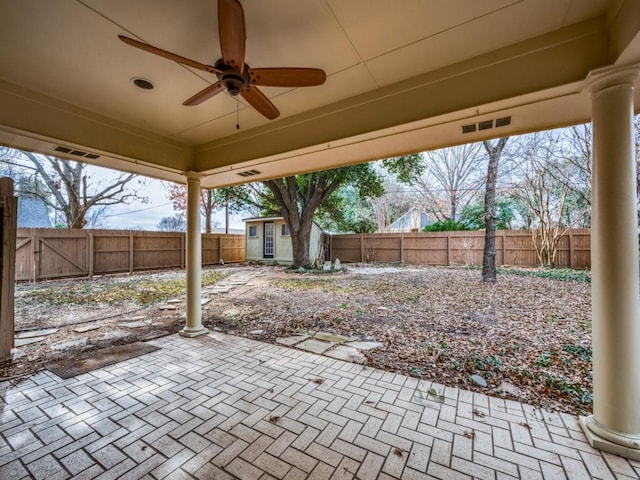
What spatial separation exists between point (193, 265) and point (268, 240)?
1126 centimetres

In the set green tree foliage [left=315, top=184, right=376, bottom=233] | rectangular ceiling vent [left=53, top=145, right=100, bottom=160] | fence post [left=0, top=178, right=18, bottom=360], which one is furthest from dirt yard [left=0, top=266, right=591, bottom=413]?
green tree foliage [left=315, top=184, right=376, bottom=233]

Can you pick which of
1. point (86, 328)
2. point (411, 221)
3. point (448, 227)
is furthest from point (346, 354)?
point (411, 221)

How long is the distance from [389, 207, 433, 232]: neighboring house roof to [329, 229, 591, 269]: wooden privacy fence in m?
6.71

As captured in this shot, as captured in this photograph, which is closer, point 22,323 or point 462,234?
point 22,323

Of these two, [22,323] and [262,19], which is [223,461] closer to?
[262,19]

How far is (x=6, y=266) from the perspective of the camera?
3.07m

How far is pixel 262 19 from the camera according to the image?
178cm

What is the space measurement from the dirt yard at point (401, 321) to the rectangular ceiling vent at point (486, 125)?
7.81ft

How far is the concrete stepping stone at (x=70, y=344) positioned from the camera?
353 cm

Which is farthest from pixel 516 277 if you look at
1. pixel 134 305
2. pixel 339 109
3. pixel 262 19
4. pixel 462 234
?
pixel 134 305

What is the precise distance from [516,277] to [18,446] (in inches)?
382

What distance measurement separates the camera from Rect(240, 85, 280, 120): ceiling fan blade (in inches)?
81.5

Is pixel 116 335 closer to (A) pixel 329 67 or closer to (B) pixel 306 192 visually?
(A) pixel 329 67

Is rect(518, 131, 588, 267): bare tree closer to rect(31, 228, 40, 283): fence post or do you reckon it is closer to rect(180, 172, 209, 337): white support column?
rect(180, 172, 209, 337): white support column
